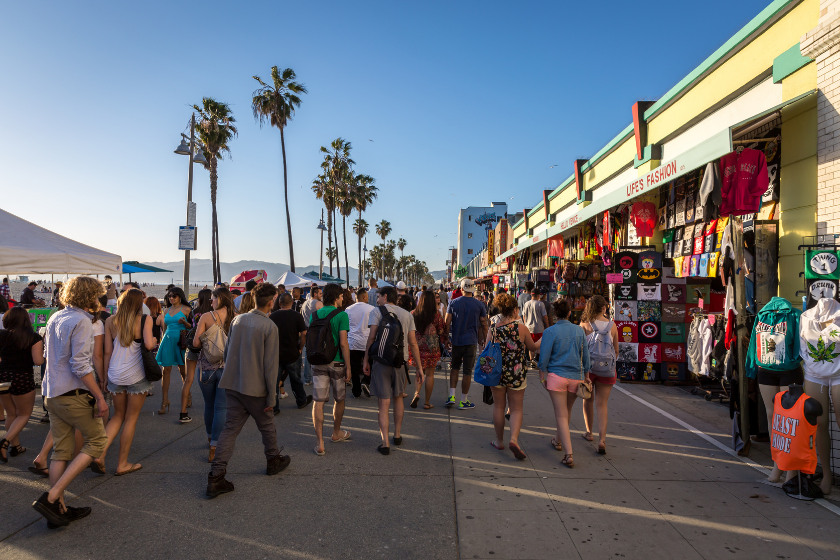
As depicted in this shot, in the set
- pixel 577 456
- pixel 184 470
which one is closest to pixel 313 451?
pixel 184 470

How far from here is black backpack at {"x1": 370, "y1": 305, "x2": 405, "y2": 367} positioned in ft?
17.3

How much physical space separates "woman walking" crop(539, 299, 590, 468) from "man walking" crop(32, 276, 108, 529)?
167 inches

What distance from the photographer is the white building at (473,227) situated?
4235 inches

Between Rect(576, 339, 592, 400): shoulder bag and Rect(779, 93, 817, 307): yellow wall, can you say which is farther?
Rect(779, 93, 817, 307): yellow wall

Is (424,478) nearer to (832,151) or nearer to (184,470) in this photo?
(184,470)

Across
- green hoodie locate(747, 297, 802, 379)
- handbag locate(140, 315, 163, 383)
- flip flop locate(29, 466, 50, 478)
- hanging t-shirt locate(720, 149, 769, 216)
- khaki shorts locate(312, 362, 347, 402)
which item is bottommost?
flip flop locate(29, 466, 50, 478)

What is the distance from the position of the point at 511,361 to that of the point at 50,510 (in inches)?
166

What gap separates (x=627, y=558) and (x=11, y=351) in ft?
20.1

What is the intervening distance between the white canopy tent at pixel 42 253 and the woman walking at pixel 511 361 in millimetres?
8500

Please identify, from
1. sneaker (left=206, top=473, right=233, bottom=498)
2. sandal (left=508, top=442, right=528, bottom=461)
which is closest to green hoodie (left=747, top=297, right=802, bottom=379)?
sandal (left=508, top=442, right=528, bottom=461)

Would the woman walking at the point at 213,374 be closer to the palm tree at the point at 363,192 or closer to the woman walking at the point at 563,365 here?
the woman walking at the point at 563,365

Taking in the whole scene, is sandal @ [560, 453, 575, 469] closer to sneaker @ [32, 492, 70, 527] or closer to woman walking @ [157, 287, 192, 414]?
sneaker @ [32, 492, 70, 527]

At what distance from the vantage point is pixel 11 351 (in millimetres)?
4902

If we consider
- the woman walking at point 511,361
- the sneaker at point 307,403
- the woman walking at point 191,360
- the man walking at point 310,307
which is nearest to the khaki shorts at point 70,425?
the woman walking at point 191,360
